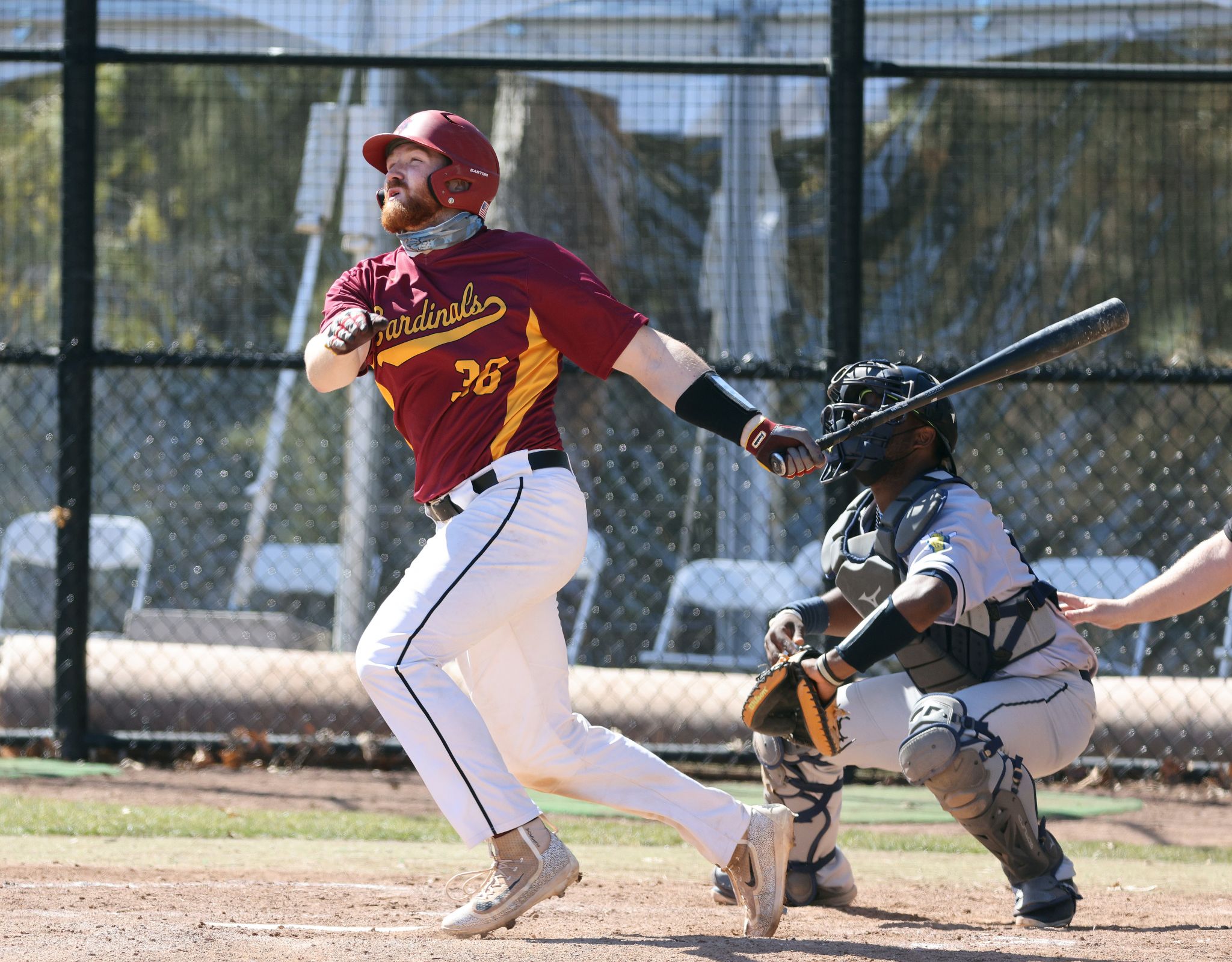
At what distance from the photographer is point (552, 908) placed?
3617mm

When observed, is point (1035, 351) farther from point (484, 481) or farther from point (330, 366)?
point (330, 366)

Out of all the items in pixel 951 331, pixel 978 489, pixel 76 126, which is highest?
pixel 76 126

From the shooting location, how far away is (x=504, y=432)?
3.25 meters

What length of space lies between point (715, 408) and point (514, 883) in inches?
44.2

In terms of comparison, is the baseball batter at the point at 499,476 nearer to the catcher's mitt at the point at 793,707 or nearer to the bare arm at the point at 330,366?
the bare arm at the point at 330,366

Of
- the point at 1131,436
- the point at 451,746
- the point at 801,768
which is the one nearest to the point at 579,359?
the point at 451,746

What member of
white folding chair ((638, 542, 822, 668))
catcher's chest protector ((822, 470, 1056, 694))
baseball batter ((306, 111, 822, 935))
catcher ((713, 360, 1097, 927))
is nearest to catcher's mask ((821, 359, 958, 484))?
catcher ((713, 360, 1097, 927))

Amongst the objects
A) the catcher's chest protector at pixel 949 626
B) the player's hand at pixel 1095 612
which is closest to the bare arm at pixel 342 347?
the catcher's chest protector at pixel 949 626

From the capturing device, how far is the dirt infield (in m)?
2.83

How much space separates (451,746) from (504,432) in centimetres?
71

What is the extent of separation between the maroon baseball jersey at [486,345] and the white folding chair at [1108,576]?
17.0 ft

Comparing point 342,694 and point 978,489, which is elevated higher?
point 978,489

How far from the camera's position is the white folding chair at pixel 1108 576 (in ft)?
26.0

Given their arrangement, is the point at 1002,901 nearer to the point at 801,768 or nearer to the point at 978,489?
the point at 801,768
